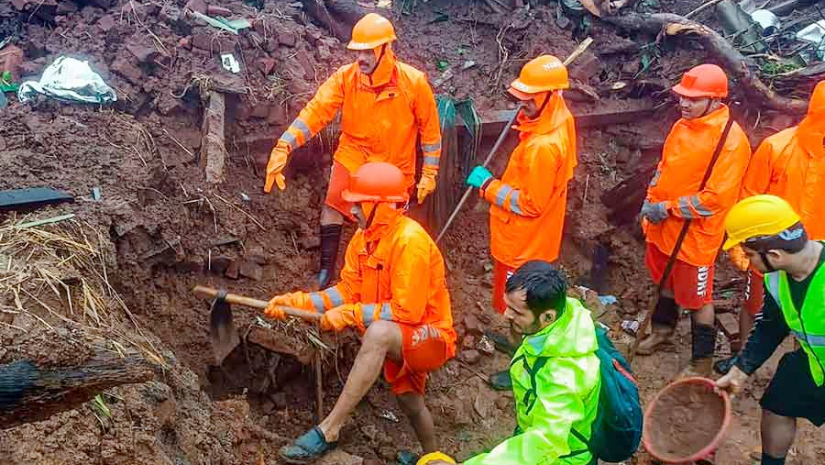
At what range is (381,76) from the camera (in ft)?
17.7

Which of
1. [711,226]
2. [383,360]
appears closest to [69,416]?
[383,360]

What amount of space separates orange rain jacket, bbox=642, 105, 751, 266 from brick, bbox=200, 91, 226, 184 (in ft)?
11.4

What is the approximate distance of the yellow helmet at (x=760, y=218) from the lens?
3.37 meters

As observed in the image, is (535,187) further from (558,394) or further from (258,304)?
(558,394)

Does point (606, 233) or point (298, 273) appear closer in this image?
point (298, 273)

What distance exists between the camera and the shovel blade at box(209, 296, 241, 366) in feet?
14.9

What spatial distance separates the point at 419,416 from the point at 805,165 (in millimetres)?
3128

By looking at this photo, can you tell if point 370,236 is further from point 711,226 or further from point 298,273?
point 711,226

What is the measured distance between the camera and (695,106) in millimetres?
5020

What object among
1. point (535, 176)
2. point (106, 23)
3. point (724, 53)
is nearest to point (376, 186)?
point (535, 176)

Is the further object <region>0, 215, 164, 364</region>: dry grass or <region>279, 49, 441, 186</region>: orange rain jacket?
<region>279, 49, 441, 186</region>: orange rain jacket

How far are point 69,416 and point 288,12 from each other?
17.7ft

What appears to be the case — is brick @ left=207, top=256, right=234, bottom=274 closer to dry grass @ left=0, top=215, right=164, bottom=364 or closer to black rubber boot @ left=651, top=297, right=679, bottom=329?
dry grass @ left=0, top=215, right=164, bottom=364

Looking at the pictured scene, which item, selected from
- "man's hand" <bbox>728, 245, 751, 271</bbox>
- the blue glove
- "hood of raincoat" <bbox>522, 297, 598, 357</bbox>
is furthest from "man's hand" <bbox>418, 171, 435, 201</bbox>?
"hood of raincoat" <bbox>522, 297, 598, 357</bbox>
